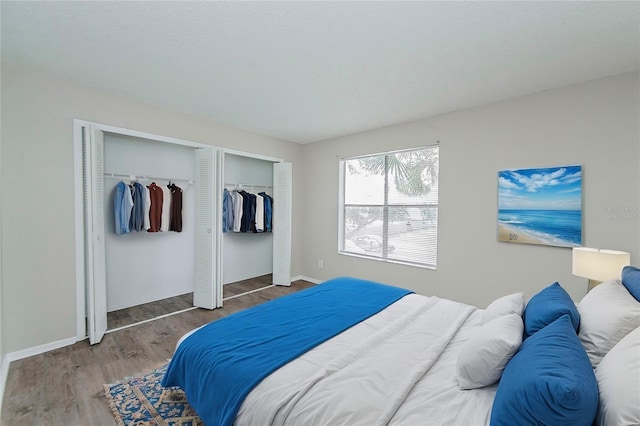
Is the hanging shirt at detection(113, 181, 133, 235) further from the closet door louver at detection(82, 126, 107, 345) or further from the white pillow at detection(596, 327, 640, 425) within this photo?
the white pillow at detection(596, 327, 640, 425)

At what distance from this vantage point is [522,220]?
2.87m

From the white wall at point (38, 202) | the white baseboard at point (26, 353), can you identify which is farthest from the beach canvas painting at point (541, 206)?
the white baseboard at point (26, 353)

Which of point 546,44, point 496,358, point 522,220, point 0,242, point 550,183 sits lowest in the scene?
point 496,358

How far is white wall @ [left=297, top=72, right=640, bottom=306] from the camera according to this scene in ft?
7.93

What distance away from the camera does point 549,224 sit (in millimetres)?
2713

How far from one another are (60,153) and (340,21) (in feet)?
9.20

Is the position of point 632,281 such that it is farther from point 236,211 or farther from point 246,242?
point 246,242

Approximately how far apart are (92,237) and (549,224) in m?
4.48

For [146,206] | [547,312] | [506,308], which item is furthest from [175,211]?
[547,312]

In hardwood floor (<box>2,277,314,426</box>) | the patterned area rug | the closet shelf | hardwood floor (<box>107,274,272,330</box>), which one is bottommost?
hardwood floor (<box>2,277,314,426</box>)

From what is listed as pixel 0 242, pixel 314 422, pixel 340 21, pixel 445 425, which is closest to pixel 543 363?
pixel 445 425

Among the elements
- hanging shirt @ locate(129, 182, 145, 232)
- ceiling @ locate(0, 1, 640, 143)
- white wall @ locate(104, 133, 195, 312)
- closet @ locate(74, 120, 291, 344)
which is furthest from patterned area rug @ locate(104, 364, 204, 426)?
ceiling @ locate(0, 1, 640, 143)

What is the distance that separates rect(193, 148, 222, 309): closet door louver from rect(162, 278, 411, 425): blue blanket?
1.72m

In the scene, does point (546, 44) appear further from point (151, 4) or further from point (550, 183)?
point (151, 4)
